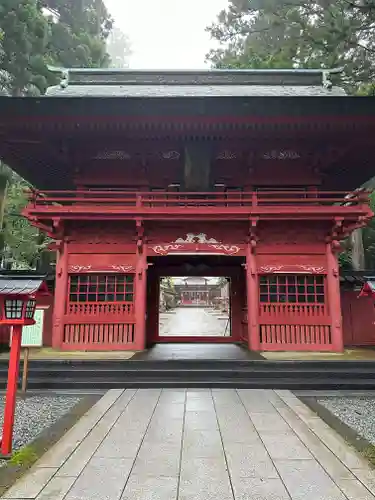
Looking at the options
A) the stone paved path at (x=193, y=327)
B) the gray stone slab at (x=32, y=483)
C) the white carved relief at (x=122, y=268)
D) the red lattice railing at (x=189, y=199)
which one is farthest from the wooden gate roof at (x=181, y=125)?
the gray stone slab at (x=32, y=483)

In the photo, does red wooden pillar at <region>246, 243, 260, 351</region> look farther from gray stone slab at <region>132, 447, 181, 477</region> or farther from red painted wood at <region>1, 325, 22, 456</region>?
red painted wood at <region>1, 325, 22, 456</region>

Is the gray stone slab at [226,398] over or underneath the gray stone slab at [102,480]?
underneath

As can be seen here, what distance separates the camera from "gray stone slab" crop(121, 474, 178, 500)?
3.26 m

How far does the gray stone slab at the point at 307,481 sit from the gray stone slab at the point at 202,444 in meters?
0.82

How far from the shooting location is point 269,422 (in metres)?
5.38

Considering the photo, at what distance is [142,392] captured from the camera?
7145 mm

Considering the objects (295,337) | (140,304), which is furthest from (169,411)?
(295,337)

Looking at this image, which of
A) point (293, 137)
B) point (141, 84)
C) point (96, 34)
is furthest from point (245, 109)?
point (96, 34)

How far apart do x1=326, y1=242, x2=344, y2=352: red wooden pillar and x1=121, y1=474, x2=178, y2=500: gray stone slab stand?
304 inches

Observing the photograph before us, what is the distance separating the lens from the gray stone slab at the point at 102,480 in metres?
3.28

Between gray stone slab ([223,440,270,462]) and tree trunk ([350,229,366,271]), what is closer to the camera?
gray stone slab ([223,440,270,462])

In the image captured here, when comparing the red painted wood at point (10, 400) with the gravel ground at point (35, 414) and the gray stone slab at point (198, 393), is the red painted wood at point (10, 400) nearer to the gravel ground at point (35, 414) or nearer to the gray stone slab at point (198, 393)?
the gravel ground at point (35, 414)

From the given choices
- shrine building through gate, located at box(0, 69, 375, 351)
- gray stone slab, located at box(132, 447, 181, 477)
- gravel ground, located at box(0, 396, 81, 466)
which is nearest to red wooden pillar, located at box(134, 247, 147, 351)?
shrine building through gate, located at box(0, 69, 375, 351)

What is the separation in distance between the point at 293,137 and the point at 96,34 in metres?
22.0
